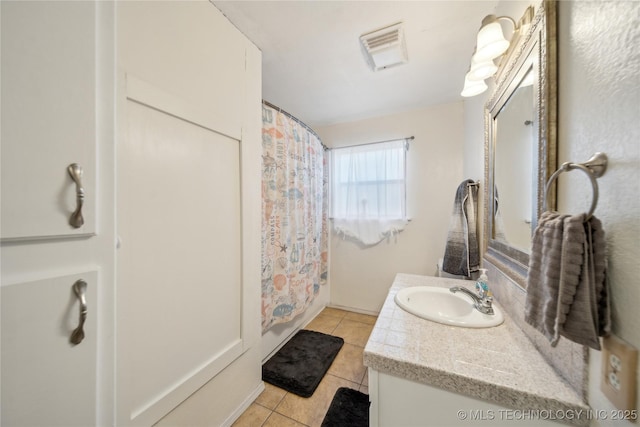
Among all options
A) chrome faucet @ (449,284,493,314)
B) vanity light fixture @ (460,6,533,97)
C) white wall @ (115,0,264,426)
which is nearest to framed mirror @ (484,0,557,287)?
vanity light fixture @ (460,6,533,97)

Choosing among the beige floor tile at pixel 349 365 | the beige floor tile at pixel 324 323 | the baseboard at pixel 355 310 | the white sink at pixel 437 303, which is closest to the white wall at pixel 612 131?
the white sink at pixel 437 303

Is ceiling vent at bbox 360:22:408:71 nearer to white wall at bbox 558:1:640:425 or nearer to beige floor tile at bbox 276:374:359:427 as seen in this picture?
white wall at bbox 558:1:640:425

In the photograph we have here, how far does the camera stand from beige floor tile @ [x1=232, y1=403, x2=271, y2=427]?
4.16 ft

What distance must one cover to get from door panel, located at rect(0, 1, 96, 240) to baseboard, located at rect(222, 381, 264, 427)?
1.35 meters

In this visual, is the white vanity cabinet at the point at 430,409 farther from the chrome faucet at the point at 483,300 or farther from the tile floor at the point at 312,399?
the tile floor at the point at 312,399

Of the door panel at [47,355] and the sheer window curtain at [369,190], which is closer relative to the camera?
the door panel at [47,355]

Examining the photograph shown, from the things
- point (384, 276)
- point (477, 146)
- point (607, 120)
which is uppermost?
point (477, 146)

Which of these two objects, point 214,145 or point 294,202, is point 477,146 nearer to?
point 294,202

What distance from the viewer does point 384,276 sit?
254cm

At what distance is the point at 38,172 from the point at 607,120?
119 cm

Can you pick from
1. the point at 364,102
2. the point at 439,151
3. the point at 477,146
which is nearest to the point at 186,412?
the point at 477,146

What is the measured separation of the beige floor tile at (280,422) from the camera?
49.7 inches

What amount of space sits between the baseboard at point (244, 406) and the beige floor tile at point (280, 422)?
0.16 meters

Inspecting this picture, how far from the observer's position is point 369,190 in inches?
101
